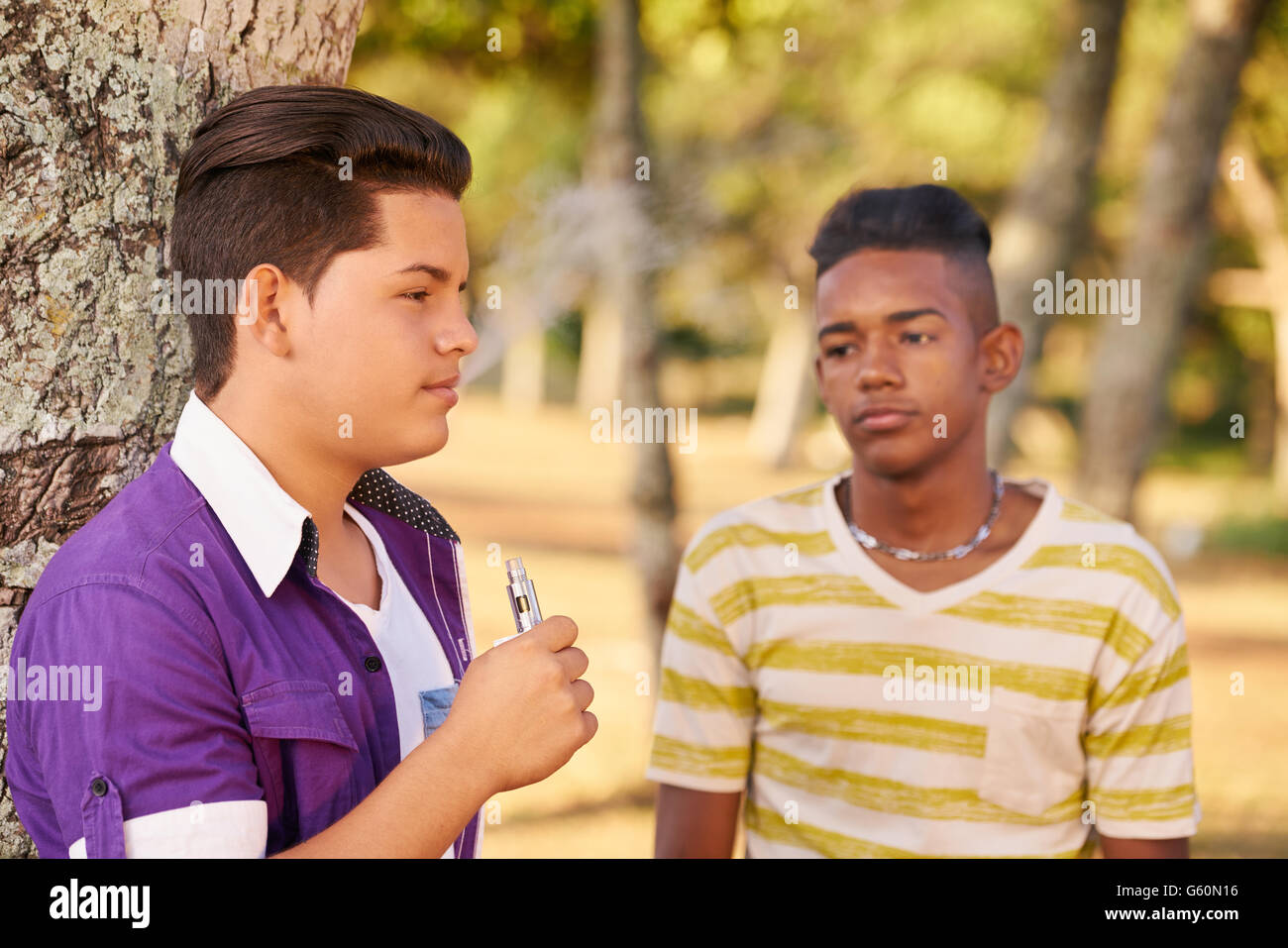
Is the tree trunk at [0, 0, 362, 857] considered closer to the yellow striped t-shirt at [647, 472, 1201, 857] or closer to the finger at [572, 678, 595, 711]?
the finger at [572, 678, 595, 711]

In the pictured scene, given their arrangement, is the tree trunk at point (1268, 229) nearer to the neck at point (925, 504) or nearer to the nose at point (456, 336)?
the neck at point (925, 504)

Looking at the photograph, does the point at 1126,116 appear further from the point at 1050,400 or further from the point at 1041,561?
the point at 1041,561

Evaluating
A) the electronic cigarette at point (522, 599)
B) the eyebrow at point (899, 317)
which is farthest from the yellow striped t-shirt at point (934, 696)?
the electronic cigarette at point (522, 599)

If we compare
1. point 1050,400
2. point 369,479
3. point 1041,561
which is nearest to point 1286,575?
point 1050,400

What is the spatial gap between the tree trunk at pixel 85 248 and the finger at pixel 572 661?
84 cm

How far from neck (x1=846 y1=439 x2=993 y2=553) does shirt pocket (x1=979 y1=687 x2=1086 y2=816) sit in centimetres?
40

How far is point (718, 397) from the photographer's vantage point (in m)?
30.5

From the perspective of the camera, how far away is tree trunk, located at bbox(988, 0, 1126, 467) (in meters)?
6.15

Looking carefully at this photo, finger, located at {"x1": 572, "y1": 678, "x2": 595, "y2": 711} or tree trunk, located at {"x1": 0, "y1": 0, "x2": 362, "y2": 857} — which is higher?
tree trunk, located at {"x1": 0, "y1": 0, "x2": 362, "y2": 857}

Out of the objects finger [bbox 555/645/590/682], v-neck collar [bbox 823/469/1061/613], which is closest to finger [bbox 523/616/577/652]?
finger [bbox 555/645/590/682]

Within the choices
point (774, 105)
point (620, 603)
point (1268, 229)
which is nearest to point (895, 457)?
point (620, 603)

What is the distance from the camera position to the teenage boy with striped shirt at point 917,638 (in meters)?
2.49

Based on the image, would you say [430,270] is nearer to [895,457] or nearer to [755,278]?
[895,457]

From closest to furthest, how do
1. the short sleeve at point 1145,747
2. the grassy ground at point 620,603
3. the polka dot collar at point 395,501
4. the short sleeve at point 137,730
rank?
1. the short sleeve at point 137,730
2. the polka dot collar at point 395,501
3. the short sleeve at point 1145,747
4. the grassy ground at point 620,603
